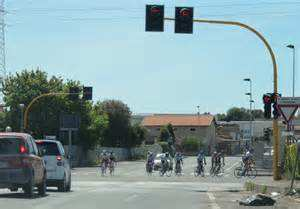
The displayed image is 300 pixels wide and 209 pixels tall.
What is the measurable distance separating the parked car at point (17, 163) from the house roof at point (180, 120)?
130 m

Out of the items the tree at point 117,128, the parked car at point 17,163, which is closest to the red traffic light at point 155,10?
the parked car at point 17,163

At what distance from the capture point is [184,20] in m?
27.0

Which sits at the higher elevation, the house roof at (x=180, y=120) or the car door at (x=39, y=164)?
the house roof at (x=180, y=120)

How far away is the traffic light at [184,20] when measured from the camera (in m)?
A: 26.9

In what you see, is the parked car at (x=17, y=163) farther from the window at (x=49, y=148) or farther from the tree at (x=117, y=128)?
the tree at (x=117, y=128)

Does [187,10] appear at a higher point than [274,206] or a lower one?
higher

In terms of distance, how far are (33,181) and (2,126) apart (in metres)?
54.7

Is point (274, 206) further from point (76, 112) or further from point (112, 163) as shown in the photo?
point (76, 112)

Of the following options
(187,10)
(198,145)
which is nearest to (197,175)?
(187,10)

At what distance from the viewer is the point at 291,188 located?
2334 cm

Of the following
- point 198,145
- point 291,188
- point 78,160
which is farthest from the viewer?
point 198,145

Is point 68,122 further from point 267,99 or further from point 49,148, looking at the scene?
point 49,148

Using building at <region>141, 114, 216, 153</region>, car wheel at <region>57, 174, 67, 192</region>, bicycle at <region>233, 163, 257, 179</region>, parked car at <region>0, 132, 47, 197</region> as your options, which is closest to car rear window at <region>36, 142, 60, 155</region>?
car wheel at <region>57, 174, 67, 192</region>

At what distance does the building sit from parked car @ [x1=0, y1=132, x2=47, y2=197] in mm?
125445
